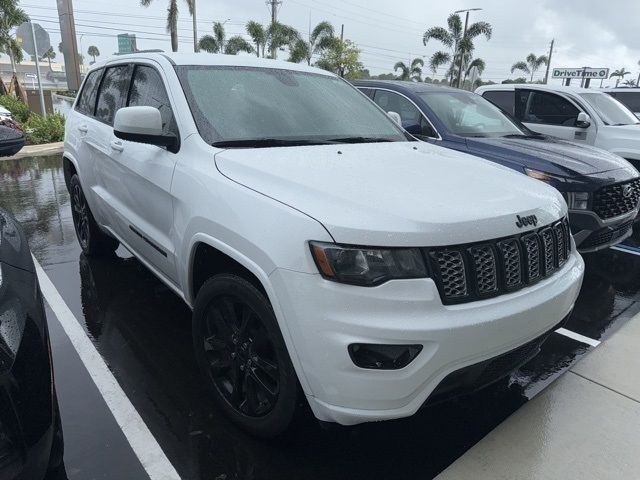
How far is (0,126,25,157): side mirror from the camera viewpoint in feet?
7.80

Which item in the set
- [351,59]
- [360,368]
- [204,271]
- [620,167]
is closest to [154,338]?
[204,271]

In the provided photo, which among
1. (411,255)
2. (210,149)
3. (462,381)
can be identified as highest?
(210,149)

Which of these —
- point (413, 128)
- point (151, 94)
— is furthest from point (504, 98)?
point (151, 94)

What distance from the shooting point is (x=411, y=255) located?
1955 mm

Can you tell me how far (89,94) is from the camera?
15.4 ft

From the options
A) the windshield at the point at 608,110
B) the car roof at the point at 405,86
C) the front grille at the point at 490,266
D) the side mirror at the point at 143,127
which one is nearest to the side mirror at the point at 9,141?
the side mirror at the point at 143,127

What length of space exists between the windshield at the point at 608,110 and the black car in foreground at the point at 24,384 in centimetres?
780

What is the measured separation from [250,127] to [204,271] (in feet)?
2.87

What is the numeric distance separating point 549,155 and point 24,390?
464cm

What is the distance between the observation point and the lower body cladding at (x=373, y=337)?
6.17ft

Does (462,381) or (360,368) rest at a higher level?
(360,368)

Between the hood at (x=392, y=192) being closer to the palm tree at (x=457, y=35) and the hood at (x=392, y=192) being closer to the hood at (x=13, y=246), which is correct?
the hood at (x=13, y=246)

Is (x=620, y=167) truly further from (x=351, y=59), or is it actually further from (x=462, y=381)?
(x=351, y=59)

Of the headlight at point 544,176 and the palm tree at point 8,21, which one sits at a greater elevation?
the palm tree at point 8,21
